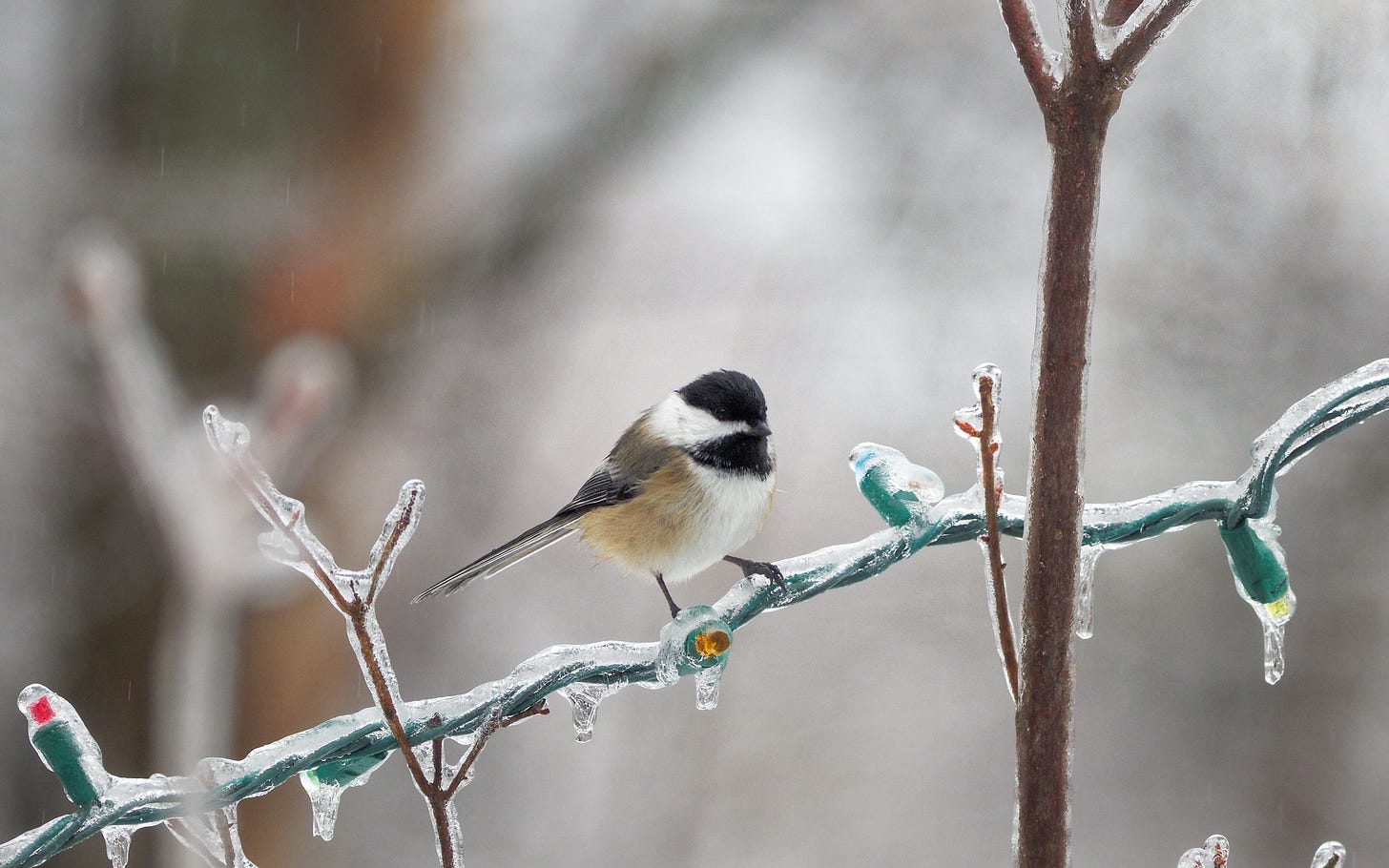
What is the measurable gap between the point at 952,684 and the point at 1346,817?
161 centimetres

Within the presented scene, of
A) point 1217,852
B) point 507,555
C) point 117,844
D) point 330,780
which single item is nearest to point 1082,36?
point 1217,852

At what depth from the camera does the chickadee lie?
6.59ft

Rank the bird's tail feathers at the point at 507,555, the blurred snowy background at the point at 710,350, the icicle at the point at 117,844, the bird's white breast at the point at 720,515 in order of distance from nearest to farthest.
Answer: the icicle at the point at 117,844, the bird's tail feathers at the point at 507,555, the bird's white breast at the point at 720,515, the blurred snowy background at the point at 710,350

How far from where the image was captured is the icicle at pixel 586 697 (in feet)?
3.25

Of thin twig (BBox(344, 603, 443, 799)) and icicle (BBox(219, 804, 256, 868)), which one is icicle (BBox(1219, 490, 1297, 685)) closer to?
thin twig (BBox(344, 603, 443, 799))

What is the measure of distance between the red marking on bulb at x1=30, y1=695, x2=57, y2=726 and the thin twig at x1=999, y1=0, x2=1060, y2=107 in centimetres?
84

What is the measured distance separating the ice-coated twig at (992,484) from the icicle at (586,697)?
13.1 inches

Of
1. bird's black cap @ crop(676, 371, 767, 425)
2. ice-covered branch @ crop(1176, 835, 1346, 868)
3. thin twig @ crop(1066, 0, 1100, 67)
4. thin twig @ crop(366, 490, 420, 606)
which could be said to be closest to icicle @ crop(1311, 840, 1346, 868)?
ice-covered branch @ crop(1176, 835, 1346, 868)

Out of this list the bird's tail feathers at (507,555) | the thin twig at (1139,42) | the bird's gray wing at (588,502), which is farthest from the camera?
the bird's gray wing at (588,502)

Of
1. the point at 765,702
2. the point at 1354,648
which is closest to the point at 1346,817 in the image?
the point at 1354,648

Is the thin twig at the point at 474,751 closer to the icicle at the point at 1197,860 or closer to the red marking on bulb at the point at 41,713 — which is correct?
the red marking on bulb at the point at 41,713

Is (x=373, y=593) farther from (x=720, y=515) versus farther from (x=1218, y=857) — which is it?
(x=720, y=515)

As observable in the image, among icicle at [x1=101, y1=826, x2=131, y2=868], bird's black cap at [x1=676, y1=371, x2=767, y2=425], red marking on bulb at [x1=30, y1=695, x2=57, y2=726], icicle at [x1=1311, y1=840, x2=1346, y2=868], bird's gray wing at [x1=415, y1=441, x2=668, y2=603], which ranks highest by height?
bird's black cap at [x1=676, y1=371, x2=767, y2=425]

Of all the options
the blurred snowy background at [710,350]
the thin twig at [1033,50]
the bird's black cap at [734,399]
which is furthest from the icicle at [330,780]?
the blurred snowy background at [710,350]
